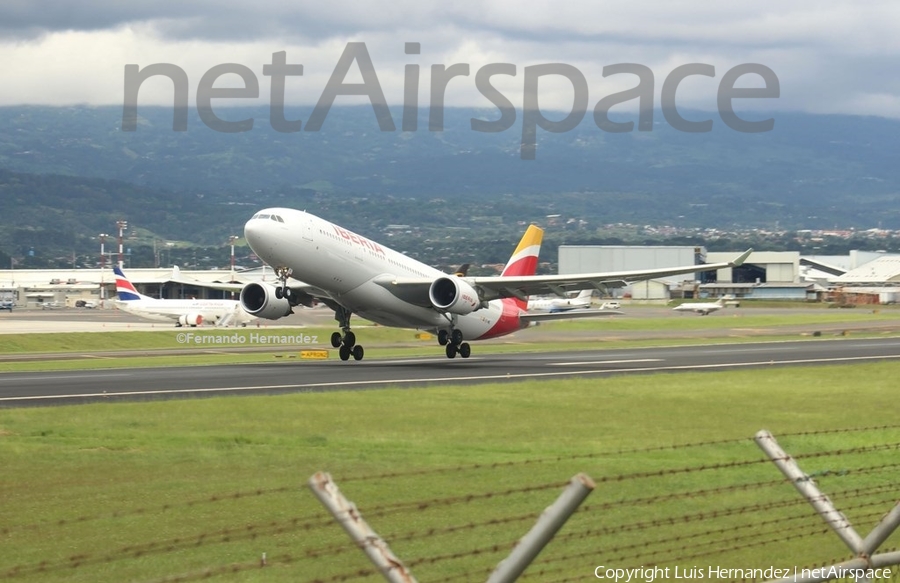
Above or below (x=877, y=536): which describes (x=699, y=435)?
below

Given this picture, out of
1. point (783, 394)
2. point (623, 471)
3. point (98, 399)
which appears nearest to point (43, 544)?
point (623, 471)

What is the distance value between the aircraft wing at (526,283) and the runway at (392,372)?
2.77 meters

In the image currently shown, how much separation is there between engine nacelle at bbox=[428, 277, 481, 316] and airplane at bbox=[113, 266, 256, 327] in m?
57.2

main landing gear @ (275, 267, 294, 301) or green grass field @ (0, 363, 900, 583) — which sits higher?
main landing gear @ (275, 267, 294, 301)

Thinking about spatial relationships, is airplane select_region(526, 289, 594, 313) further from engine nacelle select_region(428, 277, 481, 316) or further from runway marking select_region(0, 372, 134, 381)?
runway marking select_region(0, 372, 134, 381)

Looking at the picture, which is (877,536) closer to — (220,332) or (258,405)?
(258,405)

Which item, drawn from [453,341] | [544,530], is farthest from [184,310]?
[544,530]

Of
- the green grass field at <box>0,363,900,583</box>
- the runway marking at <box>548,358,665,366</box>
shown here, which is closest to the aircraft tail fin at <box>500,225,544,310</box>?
the runway marking at <box>548,358,665,366</box>

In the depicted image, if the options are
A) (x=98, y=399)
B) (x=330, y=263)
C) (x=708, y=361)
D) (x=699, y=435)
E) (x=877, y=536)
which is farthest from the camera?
(x=708, y=361)

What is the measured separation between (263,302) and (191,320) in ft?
191

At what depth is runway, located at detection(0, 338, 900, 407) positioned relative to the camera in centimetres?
3494

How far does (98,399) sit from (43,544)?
18648mm

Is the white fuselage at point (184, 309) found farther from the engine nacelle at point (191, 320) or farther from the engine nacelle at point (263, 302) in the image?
the engine nacelle at point (263, 302)

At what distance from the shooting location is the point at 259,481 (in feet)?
60.8
